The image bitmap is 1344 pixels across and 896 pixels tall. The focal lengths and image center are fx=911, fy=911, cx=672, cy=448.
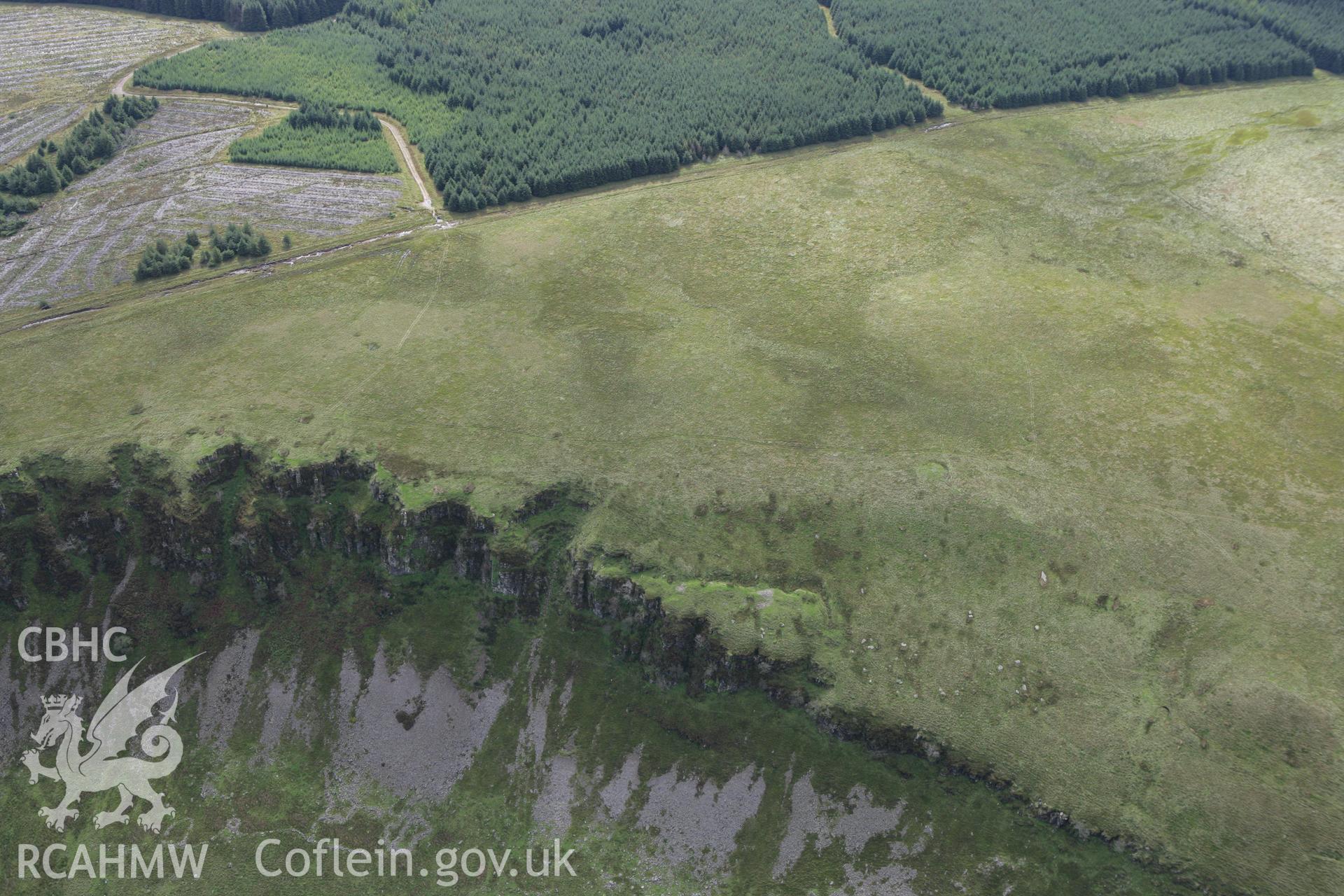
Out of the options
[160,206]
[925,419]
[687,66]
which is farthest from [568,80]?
[925,419]

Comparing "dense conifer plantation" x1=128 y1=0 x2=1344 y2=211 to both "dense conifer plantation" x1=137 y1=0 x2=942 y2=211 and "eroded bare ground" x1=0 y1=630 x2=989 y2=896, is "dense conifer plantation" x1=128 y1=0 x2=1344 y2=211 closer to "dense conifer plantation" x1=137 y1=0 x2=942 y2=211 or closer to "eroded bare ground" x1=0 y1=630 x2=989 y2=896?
"dense conifer plantation" x1=137 y1=0 x2=942 y2=211

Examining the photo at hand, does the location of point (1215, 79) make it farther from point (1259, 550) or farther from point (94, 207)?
point (94, 207)

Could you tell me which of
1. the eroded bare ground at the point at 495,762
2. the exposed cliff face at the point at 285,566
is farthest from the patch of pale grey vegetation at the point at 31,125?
the eroded bare ground at the point at 495,762

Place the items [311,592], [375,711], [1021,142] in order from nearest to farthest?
[375,711] < [311,592] < [1021,142]

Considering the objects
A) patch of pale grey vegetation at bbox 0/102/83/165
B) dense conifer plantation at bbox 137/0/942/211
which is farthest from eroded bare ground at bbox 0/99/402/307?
dense conifer plantation at bbox 137/0/942/211

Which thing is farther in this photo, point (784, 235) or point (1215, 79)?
point (1215, 79)

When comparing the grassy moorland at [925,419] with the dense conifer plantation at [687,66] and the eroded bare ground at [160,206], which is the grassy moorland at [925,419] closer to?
the eroded bare ground at [160,206]

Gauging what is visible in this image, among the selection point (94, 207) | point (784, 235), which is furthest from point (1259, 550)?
point (94, 207)
